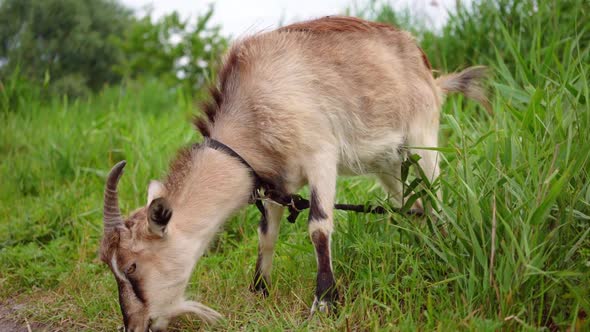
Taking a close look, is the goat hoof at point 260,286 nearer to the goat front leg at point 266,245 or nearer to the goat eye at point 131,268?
the goat front leg at point 266,245

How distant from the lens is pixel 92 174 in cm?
558

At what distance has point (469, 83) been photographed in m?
4.53

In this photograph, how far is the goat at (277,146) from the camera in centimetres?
311

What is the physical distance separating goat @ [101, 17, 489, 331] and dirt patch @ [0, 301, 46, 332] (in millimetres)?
914

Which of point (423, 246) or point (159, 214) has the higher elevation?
point (159, 214)

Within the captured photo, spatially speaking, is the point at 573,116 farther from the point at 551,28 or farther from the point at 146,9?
the point at 146,9

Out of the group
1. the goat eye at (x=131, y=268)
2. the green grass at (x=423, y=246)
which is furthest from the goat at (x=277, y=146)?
the green grass at (x=423, y=246)

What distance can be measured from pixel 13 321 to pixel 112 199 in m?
1.29

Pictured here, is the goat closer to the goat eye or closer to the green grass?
the goat eye

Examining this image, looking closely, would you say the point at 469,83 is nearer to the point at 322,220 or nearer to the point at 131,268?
the point at 322,220

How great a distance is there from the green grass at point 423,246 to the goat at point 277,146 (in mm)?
226

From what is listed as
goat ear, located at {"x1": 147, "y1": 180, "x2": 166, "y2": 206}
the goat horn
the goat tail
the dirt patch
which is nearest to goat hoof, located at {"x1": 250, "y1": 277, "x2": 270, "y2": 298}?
goat ear, located at {"x1": 147, "y1": 180, "x2": 166, "y2": 206}

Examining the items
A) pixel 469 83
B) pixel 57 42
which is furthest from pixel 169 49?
pixel 469 83

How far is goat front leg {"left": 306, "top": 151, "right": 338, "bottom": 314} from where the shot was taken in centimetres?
328
